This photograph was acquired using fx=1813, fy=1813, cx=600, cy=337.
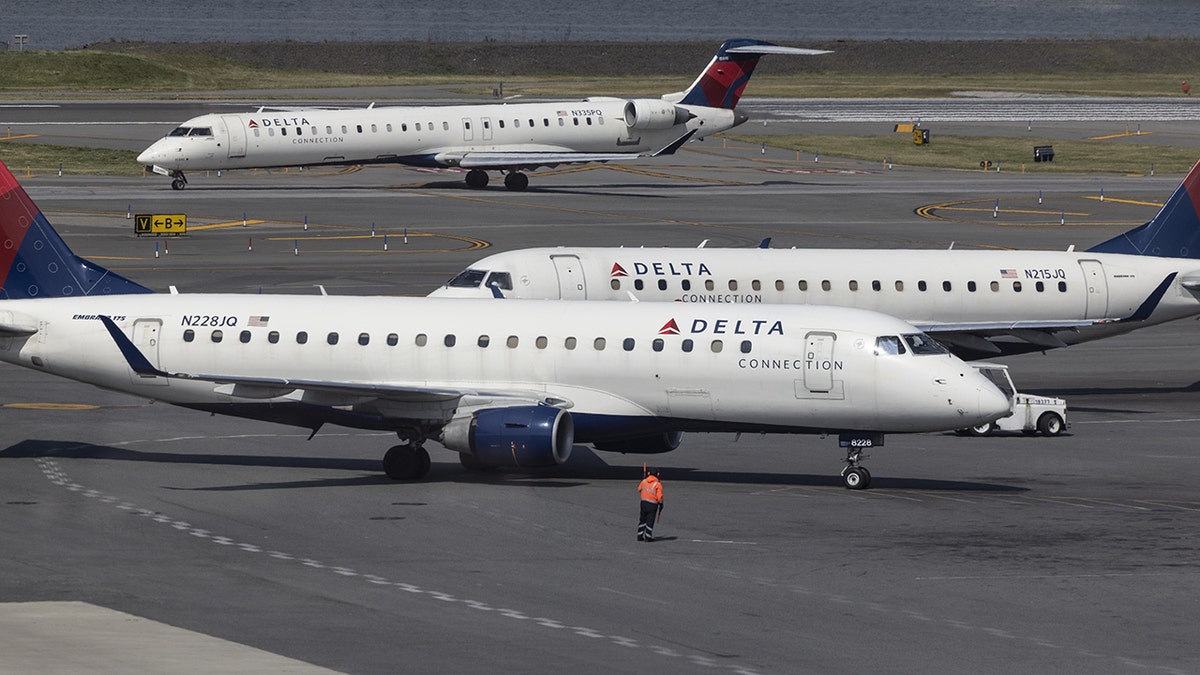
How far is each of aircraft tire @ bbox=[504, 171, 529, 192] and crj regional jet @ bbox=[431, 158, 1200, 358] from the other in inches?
2131

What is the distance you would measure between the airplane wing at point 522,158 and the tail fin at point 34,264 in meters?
61.1

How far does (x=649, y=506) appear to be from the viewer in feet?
110

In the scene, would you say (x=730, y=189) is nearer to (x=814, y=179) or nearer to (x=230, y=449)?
(x=814, y=179)

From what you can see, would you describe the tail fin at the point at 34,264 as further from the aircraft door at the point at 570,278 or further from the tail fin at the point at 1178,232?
the tail fin at the point at 1178,232

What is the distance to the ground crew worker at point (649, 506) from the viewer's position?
109 ft

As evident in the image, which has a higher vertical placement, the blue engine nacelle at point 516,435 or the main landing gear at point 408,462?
the blue engine nacelle at point 516,435

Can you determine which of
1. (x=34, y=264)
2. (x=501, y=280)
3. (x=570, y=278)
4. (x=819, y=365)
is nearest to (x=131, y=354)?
(x=34, y=264)

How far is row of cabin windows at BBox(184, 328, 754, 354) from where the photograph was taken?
1553 inches

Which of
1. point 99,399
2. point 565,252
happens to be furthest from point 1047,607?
point 99,399

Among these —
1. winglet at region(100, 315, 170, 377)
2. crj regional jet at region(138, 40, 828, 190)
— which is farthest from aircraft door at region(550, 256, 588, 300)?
crj regional jet at region(138, 40, 828, 190)

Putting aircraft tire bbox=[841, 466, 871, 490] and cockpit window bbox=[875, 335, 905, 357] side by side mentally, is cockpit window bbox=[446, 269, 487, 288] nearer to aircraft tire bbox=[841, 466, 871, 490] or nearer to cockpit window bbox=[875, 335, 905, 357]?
aircraft tire bbox=[841, 466, 871, 490]

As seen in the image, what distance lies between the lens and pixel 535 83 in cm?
18800

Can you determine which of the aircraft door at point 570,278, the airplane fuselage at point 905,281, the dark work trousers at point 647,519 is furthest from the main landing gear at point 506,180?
the dark work trousers at point 647,519

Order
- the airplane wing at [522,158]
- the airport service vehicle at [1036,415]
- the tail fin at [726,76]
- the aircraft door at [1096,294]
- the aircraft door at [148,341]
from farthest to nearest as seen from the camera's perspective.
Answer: the tail fin at [726,76] < the airplane wing at [522,158] < the aircraft door at [1096,294] < the airport service vehicle at [1036,415] < the aircraft door at [148,341]
